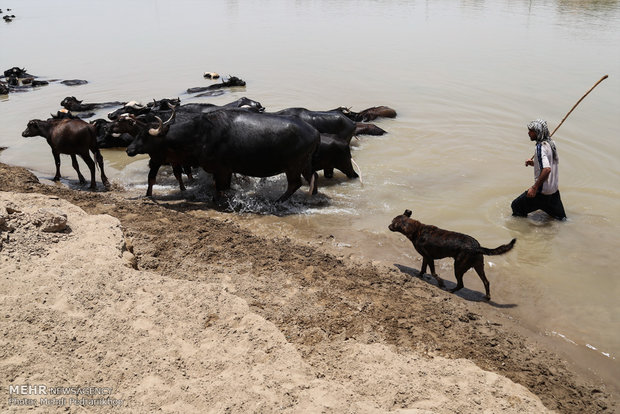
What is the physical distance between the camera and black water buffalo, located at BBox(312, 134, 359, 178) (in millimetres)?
10664

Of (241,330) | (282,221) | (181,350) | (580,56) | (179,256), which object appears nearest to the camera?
(181,350)

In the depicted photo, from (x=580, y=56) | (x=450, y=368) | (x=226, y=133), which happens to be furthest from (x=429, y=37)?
(x=450, y=368)

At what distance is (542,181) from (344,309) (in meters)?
4.47

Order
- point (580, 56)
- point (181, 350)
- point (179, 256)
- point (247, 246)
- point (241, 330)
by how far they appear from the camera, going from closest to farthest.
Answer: point (181, 350)
point (241, 330)
point (179, 256)
point (247, 246)
point (580, 56)

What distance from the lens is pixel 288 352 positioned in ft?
15.7

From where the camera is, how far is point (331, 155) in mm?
10805

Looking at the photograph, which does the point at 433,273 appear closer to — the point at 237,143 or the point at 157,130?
the point at 237,143

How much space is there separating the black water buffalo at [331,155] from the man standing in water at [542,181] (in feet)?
11.3

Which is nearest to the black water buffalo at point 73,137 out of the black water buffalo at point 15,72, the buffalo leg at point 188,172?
the buffalo leg at point 188,172

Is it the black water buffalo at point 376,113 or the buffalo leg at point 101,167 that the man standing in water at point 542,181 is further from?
the buffalo leg at point 101,167

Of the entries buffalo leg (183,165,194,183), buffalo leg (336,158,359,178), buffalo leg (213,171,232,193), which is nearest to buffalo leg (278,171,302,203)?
buffalo leg (213,171,232,193)

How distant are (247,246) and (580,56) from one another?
19.9m

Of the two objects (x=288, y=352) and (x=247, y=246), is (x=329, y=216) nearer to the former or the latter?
(x=247, y=246)

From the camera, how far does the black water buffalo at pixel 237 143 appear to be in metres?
9.66
